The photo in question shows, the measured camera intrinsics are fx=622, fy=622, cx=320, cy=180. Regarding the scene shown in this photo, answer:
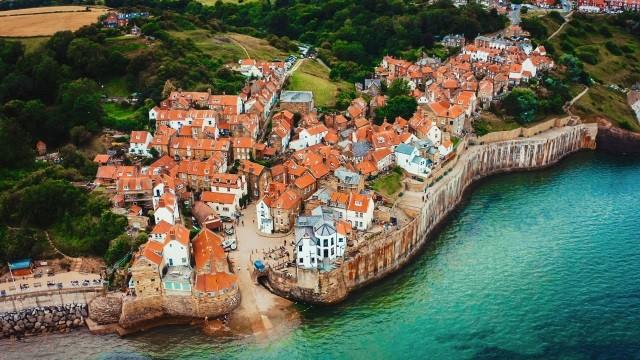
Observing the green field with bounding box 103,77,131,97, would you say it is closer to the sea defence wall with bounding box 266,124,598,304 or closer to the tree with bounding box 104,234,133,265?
the tree with bounding box 104,234,133,265

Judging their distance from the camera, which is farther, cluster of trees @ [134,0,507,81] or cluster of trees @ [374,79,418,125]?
cluster of trees @ [134,0,507,81]

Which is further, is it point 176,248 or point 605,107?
point 605,107

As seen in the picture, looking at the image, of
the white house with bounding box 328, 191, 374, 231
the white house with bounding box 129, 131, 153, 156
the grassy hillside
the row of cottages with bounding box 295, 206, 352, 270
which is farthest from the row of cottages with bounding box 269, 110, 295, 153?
the grassy hillside

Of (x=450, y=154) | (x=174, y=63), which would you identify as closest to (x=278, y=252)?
(x=450, y=154)

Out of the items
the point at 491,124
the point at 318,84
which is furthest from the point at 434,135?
the point at 318,84

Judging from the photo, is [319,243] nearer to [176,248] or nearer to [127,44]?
[176,248]

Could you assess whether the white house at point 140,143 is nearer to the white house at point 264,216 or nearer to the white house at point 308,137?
the white house at point 308,137
